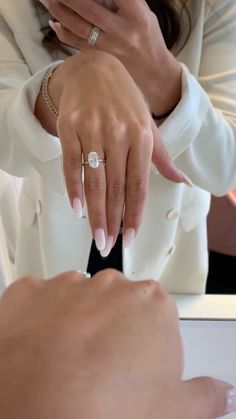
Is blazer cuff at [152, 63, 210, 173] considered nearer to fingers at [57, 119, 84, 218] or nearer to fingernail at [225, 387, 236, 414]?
fingers at [57, 119, 84, 218]

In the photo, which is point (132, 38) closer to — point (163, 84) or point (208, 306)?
point (163, 84)

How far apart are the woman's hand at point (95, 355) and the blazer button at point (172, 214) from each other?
0.37 m

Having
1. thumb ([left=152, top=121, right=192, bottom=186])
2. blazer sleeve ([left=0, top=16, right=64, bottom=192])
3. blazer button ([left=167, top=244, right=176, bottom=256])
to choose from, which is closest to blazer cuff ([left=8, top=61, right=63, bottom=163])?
blazer sleeve ([left=0, top=16, right=64, bottom=192])

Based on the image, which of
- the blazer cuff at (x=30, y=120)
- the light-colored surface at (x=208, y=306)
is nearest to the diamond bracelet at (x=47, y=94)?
the blazer cuff at (x=30, y=120)

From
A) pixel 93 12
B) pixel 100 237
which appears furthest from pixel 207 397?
pixel 93 12

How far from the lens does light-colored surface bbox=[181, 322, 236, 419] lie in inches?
19.3

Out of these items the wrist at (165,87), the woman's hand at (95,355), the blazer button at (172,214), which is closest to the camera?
the woman's hand at (95,355)

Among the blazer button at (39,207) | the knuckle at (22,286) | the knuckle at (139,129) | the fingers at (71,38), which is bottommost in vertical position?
the blazer button at (39,207)

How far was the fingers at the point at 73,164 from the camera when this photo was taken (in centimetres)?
37

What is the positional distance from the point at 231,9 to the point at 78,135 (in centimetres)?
26

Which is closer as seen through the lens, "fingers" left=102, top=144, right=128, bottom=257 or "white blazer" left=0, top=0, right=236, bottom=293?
"fingers" left=102, top=144, right=128, bottom=257

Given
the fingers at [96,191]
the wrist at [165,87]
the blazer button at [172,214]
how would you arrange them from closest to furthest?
the fingers at [96,191], the wrist at [165,87], the blazer button at [172,214]

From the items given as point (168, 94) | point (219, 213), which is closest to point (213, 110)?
point (168, 94)

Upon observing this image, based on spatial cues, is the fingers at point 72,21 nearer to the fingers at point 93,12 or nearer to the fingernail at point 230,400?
the fingers at point 93,12
